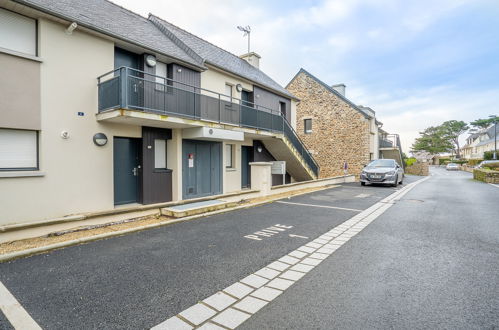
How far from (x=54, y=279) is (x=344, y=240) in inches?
206

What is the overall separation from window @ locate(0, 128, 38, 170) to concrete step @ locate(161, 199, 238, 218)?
12.1 ft

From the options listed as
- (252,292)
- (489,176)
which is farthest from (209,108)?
(489,176)

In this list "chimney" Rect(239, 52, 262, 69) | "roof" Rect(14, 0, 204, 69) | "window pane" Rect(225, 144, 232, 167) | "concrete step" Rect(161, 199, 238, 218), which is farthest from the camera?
"chimney" Rect(239, 52, 262, 69)

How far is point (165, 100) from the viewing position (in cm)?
916

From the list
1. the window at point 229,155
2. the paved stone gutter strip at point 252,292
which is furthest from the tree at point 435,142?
the paved stone gutter strip at point 252,292

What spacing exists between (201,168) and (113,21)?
6490 mm

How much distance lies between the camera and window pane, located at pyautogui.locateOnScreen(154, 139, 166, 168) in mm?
10288

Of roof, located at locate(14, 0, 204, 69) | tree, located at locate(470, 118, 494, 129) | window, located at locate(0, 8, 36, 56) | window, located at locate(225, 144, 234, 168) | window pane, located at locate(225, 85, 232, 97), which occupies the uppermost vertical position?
tree, located at locate(470, 118, 494, 129)

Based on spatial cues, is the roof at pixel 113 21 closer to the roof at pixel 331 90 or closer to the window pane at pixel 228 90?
the window pane at pixel 228 90

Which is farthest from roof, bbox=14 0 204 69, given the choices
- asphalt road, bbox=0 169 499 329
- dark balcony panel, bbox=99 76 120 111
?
asphalt road, bbox=0 169 499 329

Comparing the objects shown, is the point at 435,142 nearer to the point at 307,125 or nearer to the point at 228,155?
the point at 307,125

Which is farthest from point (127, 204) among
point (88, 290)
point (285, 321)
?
point (285, 321)

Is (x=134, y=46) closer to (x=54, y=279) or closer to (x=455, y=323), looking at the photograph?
(x=54, y=279)

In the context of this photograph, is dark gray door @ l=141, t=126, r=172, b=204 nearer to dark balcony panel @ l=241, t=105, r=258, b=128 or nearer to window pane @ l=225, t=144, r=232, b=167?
dark balcony panel @ l=241, t=105, r=258, b=128
